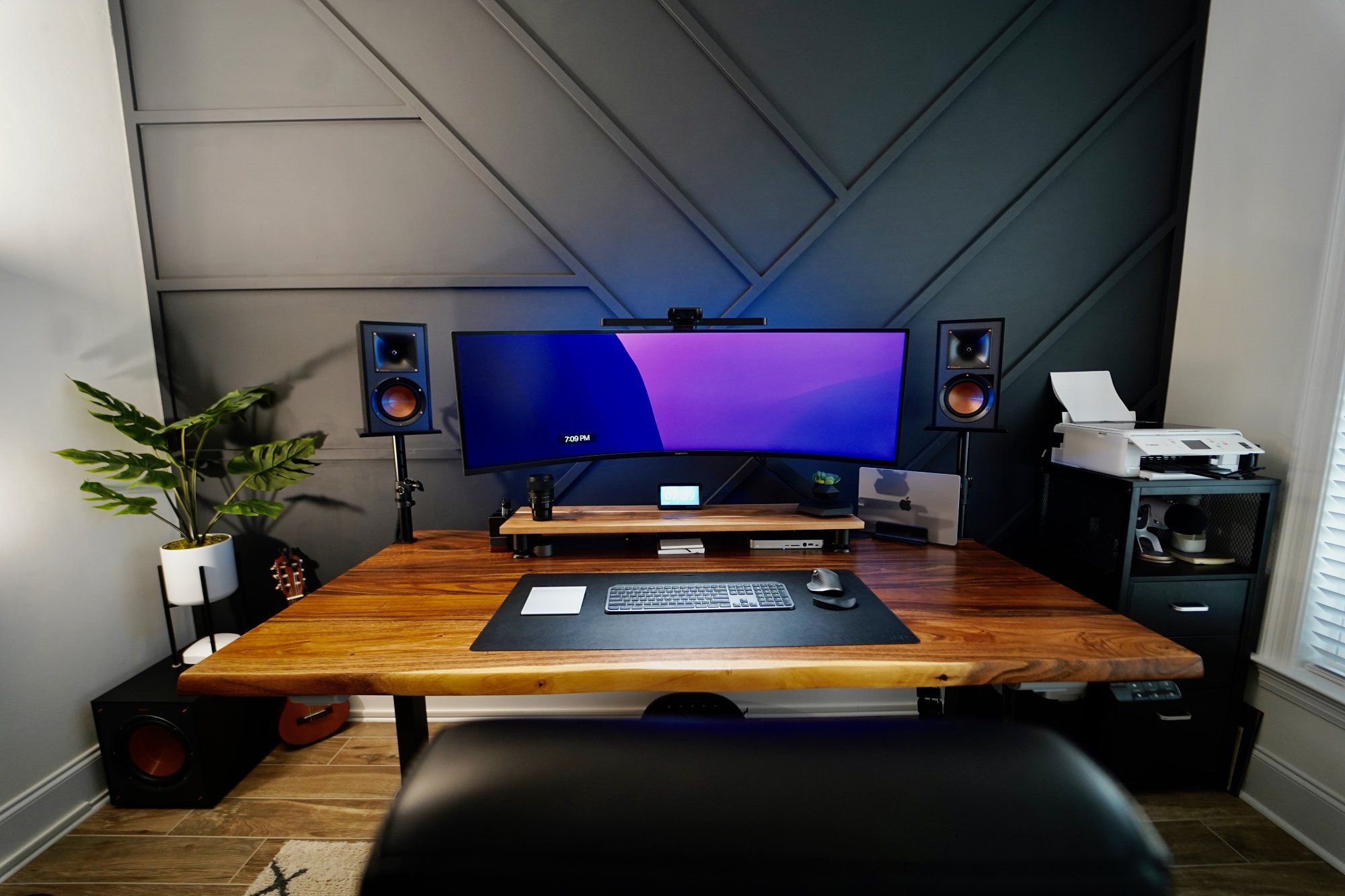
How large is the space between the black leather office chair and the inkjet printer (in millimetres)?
1715

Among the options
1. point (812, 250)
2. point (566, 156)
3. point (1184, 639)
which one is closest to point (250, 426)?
point (566, 156)

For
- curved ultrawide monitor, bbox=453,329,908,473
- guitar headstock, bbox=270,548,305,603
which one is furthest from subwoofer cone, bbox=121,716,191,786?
curved ultrawide monitor, bbox=453,329,908,473

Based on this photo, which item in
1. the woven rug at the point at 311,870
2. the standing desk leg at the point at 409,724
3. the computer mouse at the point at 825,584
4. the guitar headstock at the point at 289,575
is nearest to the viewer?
the standing desk leg at the point at 409,724

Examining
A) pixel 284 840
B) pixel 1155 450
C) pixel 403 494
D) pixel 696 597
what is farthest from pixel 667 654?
pixel 1155 450

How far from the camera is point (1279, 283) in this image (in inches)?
68.9

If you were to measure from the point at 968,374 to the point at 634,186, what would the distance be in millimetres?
1257

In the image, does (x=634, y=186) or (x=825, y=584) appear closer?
(x=825, y=584)

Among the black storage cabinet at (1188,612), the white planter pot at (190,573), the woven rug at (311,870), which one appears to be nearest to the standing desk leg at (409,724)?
the woven rug at (311,870)

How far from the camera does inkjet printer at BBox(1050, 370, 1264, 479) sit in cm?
167

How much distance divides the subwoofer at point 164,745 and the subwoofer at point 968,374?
241 cm

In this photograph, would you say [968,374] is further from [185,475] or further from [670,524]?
[185,475]

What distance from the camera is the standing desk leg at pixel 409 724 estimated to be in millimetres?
1281

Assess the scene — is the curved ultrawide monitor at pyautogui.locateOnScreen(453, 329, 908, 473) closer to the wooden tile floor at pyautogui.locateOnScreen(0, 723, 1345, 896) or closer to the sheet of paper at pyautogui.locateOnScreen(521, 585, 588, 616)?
the sheet of paper at pyautogui.locateOnScreen(521, 585, 588, 616)

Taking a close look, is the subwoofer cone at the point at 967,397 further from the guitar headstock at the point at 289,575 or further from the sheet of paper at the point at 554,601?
the guitar headstock at the point at 289,575
